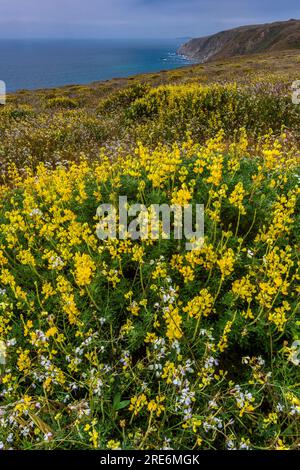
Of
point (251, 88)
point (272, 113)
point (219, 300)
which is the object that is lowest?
point (219, 300)

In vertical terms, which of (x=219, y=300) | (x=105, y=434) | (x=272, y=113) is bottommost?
(x=105, y=434)

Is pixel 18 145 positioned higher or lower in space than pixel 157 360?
higher

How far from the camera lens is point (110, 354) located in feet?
10.9

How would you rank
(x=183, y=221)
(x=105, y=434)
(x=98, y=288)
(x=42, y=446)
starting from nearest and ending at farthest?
(x=42, y=446) < (x=105, y=434) < (x=98, y=288) < (x=183, y=221)

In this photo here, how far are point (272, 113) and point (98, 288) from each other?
35.2ft

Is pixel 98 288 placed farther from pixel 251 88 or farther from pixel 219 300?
pixel 251 88

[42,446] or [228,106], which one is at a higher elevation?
[228,106]

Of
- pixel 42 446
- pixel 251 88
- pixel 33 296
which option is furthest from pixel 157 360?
pixel 251 88

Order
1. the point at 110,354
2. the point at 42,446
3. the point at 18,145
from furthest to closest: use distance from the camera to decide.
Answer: the point at 18,145 < the point at 110,354 < the point at 42,446

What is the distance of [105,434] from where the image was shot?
2.79 meters
